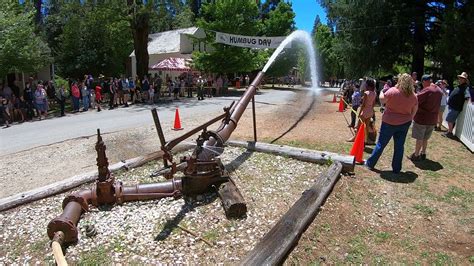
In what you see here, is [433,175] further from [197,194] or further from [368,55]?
[368,55]

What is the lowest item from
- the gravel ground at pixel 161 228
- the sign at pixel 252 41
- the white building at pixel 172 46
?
the gravel ground at pixel 161 228

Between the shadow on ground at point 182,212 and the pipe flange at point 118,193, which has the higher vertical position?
the pipe flange at point 118,193

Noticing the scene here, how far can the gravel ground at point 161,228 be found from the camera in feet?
14.6

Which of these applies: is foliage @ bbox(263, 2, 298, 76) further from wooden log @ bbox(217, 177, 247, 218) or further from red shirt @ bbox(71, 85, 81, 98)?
wooden log @ bbox(217, 177, 247, 218)

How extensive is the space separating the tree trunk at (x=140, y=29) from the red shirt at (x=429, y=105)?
61.9 feet

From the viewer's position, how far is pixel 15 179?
302 inches

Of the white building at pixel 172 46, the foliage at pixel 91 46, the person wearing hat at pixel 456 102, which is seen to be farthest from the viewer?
the white building at pixel 172 46

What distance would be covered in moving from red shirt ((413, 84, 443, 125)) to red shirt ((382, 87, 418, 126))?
1.14 m

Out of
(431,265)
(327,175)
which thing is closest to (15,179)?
(327,175)

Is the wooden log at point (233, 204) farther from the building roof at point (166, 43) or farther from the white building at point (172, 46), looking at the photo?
the building roof at point (166, 43)

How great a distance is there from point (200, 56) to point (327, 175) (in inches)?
991

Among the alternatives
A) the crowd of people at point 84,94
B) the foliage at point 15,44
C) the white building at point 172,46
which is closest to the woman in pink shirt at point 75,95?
the crowd of people at point 84,94

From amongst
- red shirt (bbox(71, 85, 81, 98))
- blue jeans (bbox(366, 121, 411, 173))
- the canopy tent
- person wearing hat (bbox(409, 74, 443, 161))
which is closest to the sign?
red shirt (bbox(71, 85, 81, 98))

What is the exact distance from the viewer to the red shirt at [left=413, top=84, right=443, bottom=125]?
304 inches
